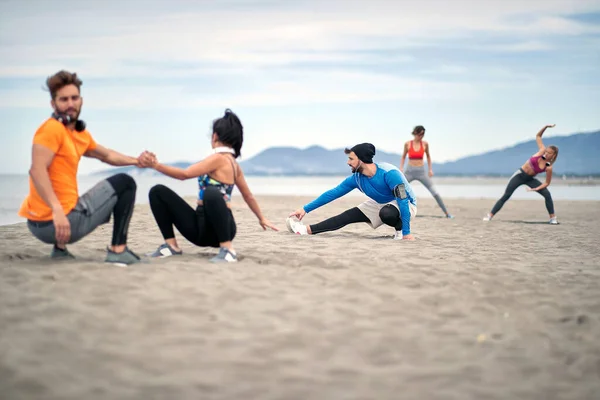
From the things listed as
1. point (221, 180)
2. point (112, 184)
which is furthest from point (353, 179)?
point (112, 184)

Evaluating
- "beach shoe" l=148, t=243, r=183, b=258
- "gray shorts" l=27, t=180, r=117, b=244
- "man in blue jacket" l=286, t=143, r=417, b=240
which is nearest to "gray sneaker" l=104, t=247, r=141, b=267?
"gray shorts" l=27, t=180, r=117, b=244

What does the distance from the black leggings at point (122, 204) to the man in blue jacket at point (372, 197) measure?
3208 millimetres

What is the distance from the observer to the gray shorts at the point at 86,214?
5113mm

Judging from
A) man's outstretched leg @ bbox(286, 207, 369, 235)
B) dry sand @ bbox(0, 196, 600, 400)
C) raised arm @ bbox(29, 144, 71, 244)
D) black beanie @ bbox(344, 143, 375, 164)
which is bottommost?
dry sand @ bbox(0, 196, 600, 400)

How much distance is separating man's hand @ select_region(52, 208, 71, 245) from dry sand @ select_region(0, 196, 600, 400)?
306 millimetres

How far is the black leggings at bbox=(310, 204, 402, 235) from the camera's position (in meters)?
8.63

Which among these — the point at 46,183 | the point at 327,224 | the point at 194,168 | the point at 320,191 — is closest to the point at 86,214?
the point at 46,183

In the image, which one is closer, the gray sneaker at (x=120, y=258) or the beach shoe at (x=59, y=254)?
the gray sneaker at (x=120, y=258)

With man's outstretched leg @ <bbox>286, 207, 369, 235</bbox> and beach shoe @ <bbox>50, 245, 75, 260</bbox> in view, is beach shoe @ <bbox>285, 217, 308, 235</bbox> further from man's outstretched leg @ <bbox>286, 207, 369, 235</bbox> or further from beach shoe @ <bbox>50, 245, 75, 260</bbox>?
beach shoe @ <bbox>50, 245, 75, 260</bbox>

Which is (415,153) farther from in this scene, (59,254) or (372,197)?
(59,254)

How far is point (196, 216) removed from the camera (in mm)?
5859

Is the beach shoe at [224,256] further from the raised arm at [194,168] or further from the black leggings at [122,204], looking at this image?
the black leggings at [122,204]

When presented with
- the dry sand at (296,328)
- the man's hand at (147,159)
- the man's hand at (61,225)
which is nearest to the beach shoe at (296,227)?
the dry sand at (296,328)

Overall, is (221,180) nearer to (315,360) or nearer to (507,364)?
(315,360)
